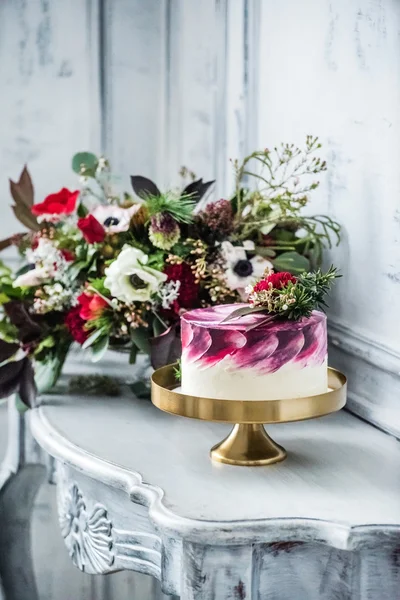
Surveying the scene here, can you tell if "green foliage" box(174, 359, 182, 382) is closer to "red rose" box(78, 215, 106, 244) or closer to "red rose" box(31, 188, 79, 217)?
→ "red rose" box(78, 215, 106, 244)

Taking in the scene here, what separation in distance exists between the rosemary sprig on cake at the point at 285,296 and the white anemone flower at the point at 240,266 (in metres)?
0.22

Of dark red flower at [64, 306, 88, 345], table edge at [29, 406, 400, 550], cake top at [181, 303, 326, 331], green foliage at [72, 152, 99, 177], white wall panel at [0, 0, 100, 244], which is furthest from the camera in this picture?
white wall panel at [0, 0, 100, 244]

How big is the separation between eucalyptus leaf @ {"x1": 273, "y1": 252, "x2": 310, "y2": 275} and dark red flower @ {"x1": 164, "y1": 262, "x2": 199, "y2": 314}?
0.13 m

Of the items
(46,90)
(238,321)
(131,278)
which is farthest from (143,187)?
(46,90)

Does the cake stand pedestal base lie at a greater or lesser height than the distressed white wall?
lesser

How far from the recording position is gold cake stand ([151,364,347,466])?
2.93 ft

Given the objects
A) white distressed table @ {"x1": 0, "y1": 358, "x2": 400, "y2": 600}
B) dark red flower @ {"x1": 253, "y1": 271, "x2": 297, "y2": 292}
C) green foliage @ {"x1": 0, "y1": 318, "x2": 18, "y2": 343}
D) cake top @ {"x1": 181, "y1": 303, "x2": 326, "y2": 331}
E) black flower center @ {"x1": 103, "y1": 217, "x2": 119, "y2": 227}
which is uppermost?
black flower center @ {"x1": 103, "y1": 217, "x2": 119, "y2": 227}

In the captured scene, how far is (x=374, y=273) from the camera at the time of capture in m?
1.13

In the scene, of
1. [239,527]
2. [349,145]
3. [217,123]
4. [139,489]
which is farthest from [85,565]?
[217,123]

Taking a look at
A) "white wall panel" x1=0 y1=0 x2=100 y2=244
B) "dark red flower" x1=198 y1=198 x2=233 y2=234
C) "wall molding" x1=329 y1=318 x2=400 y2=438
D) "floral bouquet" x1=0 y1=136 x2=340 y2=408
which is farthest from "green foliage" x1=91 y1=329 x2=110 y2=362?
"white wall panel" x1=0 y1=0 x2=100 y2=244

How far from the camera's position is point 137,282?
1.14 m

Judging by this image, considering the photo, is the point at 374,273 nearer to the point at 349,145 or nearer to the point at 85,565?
the point at 349,145

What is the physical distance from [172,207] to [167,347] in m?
0.20

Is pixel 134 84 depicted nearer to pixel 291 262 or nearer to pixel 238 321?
pixel 291 262
